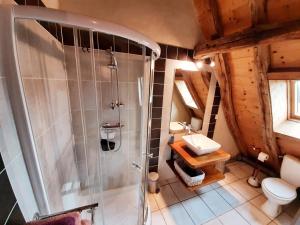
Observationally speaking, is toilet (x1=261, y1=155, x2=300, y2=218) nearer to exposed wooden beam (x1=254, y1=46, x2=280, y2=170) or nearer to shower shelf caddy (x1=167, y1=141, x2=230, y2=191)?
exposed wooden beam (x1=254, y1=46, x2=280, y2=170)

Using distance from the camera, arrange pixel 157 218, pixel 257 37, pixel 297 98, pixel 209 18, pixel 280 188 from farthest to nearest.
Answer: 1. pixel 297 98
2. pixel 280 188
3. pixel 157 218
4. pixel 209 18
5. pixel 257 37

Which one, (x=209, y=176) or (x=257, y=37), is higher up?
(x=257, y=37)

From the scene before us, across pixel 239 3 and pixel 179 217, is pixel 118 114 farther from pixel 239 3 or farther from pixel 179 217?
pixel 239 3

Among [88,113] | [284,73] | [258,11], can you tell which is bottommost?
[88,113]

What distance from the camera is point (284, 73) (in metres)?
1.52

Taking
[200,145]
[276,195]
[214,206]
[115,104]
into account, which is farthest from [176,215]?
[115,104]

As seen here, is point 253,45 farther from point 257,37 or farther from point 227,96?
point 227,96

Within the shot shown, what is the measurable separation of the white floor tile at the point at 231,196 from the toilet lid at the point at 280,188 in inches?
16.1

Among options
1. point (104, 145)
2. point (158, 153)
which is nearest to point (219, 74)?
point (158, 153)

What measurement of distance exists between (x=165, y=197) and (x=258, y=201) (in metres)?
1.39

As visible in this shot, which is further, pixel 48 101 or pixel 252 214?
pixel 252 214

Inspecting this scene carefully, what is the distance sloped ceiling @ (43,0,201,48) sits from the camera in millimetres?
1453

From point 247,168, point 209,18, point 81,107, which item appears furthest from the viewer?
point 247,168

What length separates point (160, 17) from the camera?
1.71 metres
